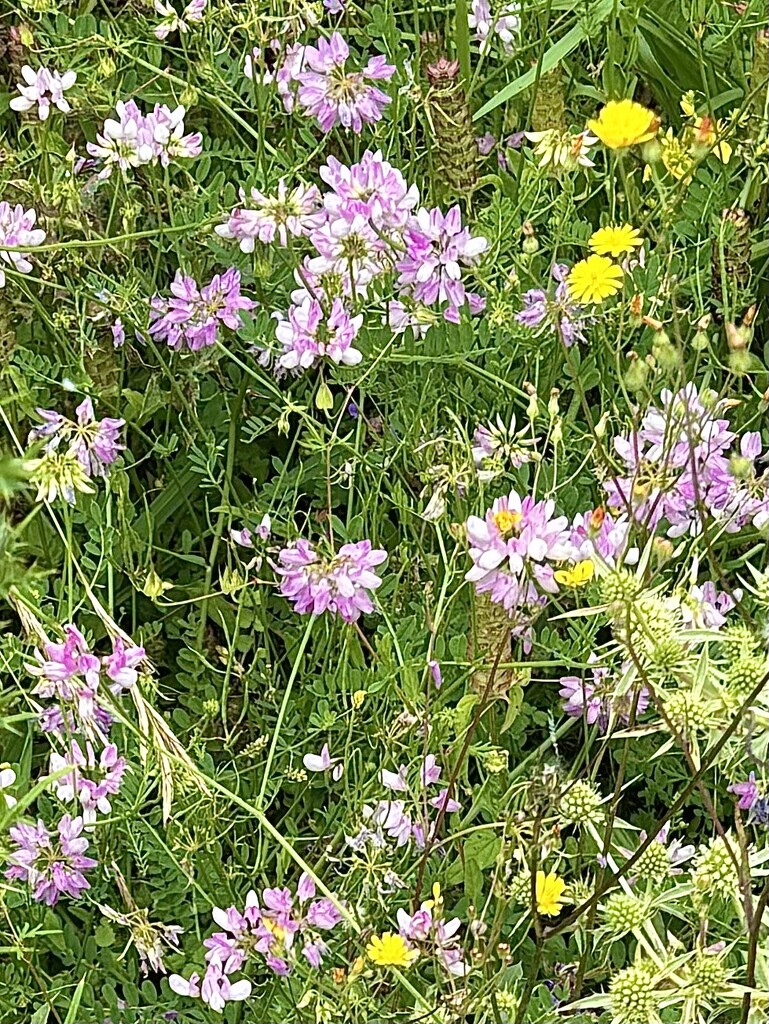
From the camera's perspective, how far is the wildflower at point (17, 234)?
1.46m

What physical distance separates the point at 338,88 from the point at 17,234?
0.36m

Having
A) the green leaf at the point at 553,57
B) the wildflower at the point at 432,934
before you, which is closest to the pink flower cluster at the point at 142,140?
the green leaf at the point at 553,57

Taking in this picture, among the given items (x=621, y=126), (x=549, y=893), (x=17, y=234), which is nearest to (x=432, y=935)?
(x=549, y=893)

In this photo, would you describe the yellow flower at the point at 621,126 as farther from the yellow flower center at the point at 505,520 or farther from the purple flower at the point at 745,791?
the purple flower at the point at 745,791

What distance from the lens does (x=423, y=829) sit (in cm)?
124

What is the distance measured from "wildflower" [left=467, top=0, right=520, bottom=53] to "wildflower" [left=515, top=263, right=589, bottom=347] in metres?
0.34

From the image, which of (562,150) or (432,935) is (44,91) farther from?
(432,935)

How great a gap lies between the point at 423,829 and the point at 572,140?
63 cm

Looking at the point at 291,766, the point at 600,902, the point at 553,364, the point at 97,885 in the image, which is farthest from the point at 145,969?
the point at 553,364

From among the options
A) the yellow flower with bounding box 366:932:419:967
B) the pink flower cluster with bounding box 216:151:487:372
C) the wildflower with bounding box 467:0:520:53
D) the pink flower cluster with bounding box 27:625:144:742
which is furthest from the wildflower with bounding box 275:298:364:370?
the yellow flower with bounding box 366:932:419:967

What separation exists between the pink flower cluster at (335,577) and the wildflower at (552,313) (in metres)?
0.28

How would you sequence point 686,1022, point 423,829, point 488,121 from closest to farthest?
point 686,1022 → point 423,829 → point 488,121

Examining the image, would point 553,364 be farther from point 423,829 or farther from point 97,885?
point 97,885

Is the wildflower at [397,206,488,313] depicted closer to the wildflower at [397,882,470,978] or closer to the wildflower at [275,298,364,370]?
the wildflower at [275,298,364,370]
